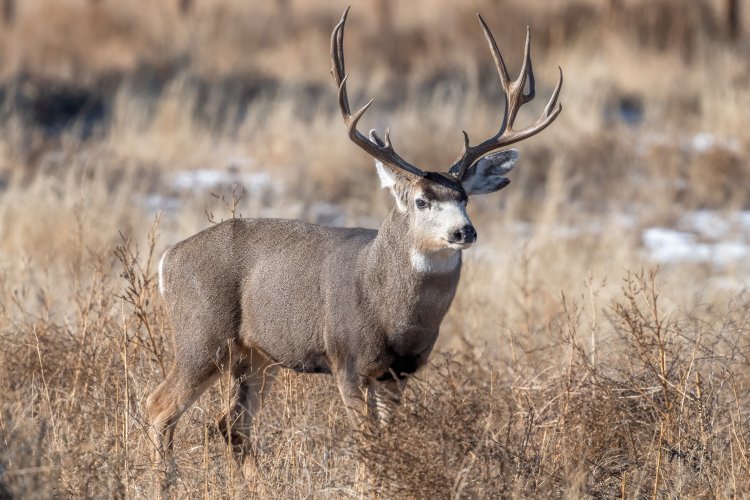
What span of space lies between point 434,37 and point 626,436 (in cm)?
1523

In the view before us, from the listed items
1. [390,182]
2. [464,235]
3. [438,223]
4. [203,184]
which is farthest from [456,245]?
[203,184]

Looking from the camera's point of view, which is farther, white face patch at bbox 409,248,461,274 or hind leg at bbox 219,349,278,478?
hind leg at bbox 219,349,278,478

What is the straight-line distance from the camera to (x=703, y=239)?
39.5ft

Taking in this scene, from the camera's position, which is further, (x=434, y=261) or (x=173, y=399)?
(x=173, y=399)

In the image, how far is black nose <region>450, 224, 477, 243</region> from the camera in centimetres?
513

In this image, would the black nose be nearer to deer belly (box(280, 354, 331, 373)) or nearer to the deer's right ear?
the deer's right ear

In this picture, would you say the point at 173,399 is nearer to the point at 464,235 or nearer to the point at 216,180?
the point at 464,235

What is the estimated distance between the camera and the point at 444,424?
Result: 4.80 m

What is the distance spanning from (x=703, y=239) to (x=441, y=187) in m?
7.29

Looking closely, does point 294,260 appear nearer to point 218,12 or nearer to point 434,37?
point 434,37

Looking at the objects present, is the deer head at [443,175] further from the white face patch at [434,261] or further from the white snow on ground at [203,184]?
the white snow on ground at [203,184]

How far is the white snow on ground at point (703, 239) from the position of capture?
11.5 m

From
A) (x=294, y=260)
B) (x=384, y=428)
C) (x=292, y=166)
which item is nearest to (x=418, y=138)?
(x=292, y=166)

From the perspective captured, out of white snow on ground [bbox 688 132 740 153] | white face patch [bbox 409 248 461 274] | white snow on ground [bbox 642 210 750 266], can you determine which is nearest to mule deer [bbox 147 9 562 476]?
white face patch [bbox 409 248 461 274]
